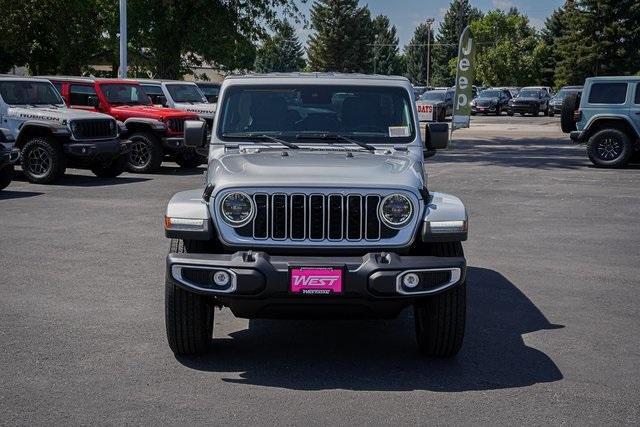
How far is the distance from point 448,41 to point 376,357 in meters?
126

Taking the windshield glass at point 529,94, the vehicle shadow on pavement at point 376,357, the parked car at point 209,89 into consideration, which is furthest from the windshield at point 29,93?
the windshield glass at point 529,94

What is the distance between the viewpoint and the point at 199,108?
21.5 metres

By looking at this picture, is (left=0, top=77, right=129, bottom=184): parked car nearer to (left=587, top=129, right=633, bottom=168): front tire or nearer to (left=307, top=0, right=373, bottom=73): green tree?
(left=587, top=129, right=633, bottom=168): front tire

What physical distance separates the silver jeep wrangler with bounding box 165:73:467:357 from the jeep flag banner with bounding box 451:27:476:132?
77.3ft

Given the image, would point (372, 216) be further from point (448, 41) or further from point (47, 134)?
point (448, 41)

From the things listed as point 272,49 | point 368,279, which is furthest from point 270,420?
point 272,49

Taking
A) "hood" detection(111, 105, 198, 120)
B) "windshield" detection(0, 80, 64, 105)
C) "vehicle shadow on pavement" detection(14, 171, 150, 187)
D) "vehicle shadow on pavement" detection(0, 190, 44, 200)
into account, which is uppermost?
"windshield" detection(0, 80, 64, 105)

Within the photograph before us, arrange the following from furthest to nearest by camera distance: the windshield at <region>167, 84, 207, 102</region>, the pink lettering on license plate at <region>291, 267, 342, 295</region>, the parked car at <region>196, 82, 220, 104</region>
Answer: the parked car at <region>196, 82, 220, 104</region> → the windshield at <region>167, 84, 207, 102</region> → the pink lettering on license plate at <region>291, 267, 342, 295</region>

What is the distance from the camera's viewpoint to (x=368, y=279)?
5.26 m

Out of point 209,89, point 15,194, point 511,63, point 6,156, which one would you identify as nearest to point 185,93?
point 209,89

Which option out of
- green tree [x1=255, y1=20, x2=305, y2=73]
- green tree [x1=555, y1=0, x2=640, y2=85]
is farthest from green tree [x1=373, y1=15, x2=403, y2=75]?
green tree [x1=555, y1=0, x2=640, y2=85]

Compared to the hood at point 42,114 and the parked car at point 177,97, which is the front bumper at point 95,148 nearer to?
the hood at point 42,114

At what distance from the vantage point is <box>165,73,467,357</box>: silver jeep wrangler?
17.3 ft

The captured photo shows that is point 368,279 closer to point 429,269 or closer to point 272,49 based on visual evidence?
point 429,269
